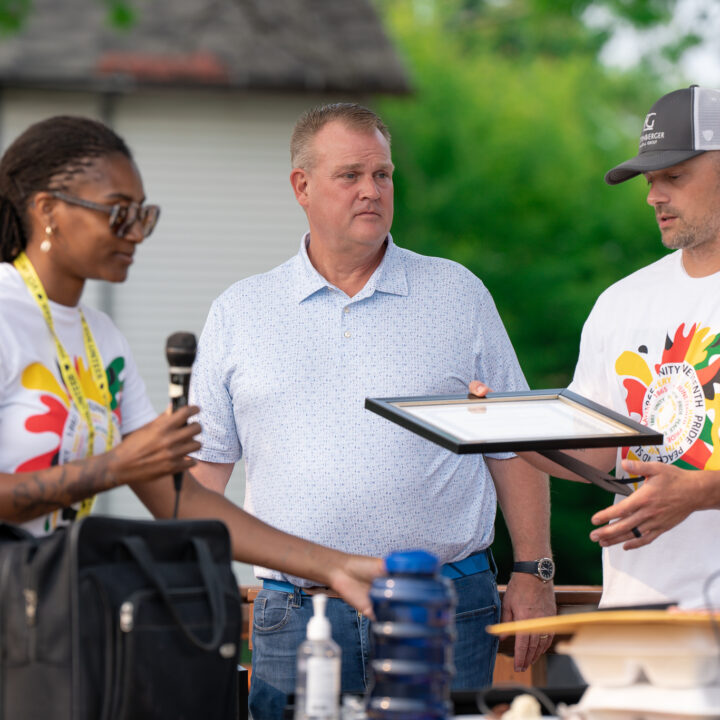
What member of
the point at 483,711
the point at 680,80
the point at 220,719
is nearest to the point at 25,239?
the point at 220,719

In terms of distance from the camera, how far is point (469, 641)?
4.21 metres

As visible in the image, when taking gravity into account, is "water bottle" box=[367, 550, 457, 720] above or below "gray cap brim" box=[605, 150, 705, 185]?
below

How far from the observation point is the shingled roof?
13242mm

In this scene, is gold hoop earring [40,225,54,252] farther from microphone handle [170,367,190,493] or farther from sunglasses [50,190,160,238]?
microphone handle [170,367,190,493]

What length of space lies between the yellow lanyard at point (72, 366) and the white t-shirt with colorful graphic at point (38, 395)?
0.05 feet

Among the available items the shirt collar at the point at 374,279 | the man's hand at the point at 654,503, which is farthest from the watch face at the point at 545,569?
the shirt collar at the point at 374,279

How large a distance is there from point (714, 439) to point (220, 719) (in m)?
1.78

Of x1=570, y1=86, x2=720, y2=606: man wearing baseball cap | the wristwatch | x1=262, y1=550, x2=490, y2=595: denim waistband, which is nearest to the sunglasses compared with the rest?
x1=262, y1=550, x2=490, y2=595: denim waistband

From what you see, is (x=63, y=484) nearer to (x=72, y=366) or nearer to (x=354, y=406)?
(x=72, y=366)

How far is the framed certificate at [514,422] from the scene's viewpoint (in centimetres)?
334

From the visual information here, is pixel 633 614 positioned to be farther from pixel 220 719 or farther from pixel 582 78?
pixel 582 78

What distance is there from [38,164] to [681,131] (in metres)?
2.11

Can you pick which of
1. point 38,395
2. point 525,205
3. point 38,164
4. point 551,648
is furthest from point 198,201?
point 38,395

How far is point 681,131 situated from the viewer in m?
4.16
